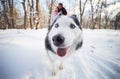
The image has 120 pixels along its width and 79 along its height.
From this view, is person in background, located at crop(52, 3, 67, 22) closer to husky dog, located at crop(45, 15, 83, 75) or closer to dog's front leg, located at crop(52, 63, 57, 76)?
husky dog, located at crop(45, 15, 83, 75)

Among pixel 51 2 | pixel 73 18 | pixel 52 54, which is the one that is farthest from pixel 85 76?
pixel 51 2

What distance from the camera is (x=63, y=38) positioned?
1415mm

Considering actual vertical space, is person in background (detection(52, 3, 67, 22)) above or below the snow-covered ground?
above

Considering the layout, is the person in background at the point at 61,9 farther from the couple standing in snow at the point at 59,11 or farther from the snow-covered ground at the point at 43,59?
the snow-covered ground at the point at 43,59

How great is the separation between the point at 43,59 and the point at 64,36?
1.10 ft

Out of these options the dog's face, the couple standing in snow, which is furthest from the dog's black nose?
the couple standing in snow

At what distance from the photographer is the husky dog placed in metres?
1.45

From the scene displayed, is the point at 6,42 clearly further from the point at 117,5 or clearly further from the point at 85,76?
the point at 117,5

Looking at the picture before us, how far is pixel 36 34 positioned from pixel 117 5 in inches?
29.6

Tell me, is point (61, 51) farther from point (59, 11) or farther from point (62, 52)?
point (59, 11)

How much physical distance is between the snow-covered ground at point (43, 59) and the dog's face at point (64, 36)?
4.1 inches

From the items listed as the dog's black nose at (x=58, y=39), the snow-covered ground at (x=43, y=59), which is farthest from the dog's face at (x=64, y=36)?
the snow-covered ground at (x=43, y=59)

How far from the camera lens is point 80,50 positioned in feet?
5.53

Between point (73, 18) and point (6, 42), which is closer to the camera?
point (73, 18)
